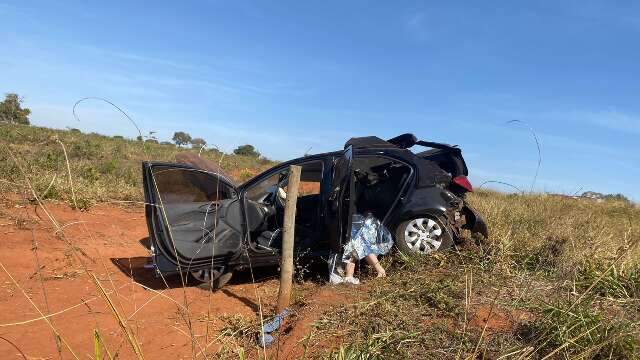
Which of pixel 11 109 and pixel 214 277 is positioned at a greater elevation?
pixel 11 109

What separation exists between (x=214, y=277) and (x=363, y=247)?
5.98 feet

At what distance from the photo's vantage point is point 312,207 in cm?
686

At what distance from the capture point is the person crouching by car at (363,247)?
5.97m

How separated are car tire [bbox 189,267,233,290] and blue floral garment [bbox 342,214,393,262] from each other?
1.46 metres

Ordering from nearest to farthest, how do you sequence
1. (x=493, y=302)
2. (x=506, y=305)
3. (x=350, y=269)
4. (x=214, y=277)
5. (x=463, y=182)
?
(x=493, y=302) < (x=506, y=305) < (x=350, y=269) < (x=214, y=277) < (x=463, y=182)

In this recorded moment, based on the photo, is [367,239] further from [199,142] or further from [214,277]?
[199,142]

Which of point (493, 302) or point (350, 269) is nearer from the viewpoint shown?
point (493, 302)

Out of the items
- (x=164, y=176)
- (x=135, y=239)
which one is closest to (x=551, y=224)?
(x=164, y=176)

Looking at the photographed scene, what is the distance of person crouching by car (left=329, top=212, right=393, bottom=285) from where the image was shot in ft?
19.6

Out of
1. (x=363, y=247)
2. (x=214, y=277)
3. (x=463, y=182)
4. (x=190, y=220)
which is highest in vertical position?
(x=463, y=182)

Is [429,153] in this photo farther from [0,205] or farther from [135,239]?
[0,205]

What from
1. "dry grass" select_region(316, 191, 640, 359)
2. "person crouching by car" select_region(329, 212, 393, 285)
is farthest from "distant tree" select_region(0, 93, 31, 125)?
"person crouching by car" select_region(329, 212, 393, 285)

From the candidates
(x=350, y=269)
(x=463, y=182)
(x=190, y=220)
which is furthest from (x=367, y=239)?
(x=190, y=220)

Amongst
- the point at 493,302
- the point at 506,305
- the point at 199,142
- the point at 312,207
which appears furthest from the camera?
the point at 312,207
